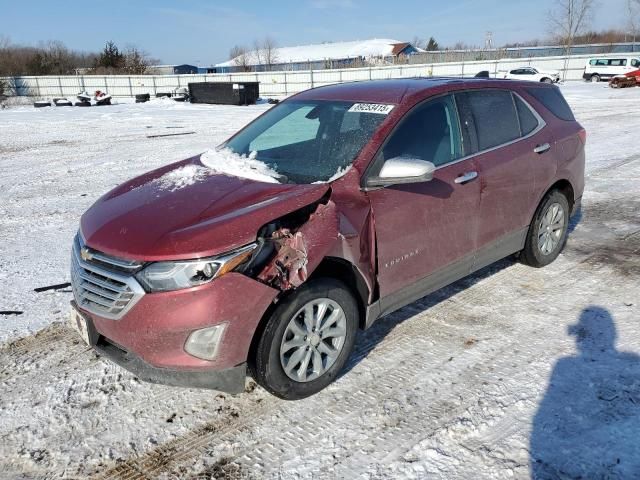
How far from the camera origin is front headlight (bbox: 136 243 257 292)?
254 cm

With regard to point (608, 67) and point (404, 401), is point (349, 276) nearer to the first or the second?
point (404, 401)

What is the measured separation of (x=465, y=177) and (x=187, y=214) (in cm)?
199

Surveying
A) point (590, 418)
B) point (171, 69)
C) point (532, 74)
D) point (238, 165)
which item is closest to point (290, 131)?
point (238, 165)

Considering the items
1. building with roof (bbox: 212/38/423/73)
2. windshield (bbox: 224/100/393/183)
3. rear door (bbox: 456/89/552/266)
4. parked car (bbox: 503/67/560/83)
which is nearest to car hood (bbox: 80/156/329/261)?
windshield (bbox: 224/100/393/183)

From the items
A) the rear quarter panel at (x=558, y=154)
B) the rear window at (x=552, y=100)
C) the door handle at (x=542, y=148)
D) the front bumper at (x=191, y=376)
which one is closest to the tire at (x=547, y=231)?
the rear quarter panel at (x=558, y=154)

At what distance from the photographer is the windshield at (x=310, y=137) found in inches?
132

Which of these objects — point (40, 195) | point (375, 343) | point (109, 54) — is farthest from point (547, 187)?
point (109, 54)

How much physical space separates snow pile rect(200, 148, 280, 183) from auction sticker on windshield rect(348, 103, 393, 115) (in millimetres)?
766

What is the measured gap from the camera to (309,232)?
2.83 metres

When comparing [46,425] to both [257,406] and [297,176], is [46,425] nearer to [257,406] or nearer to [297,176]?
[257,406]

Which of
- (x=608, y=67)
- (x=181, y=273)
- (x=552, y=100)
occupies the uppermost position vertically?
(x=608, y=67)

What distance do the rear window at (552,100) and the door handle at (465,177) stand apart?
1.39m

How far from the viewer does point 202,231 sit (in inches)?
104

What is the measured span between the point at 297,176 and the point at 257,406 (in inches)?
56.4
